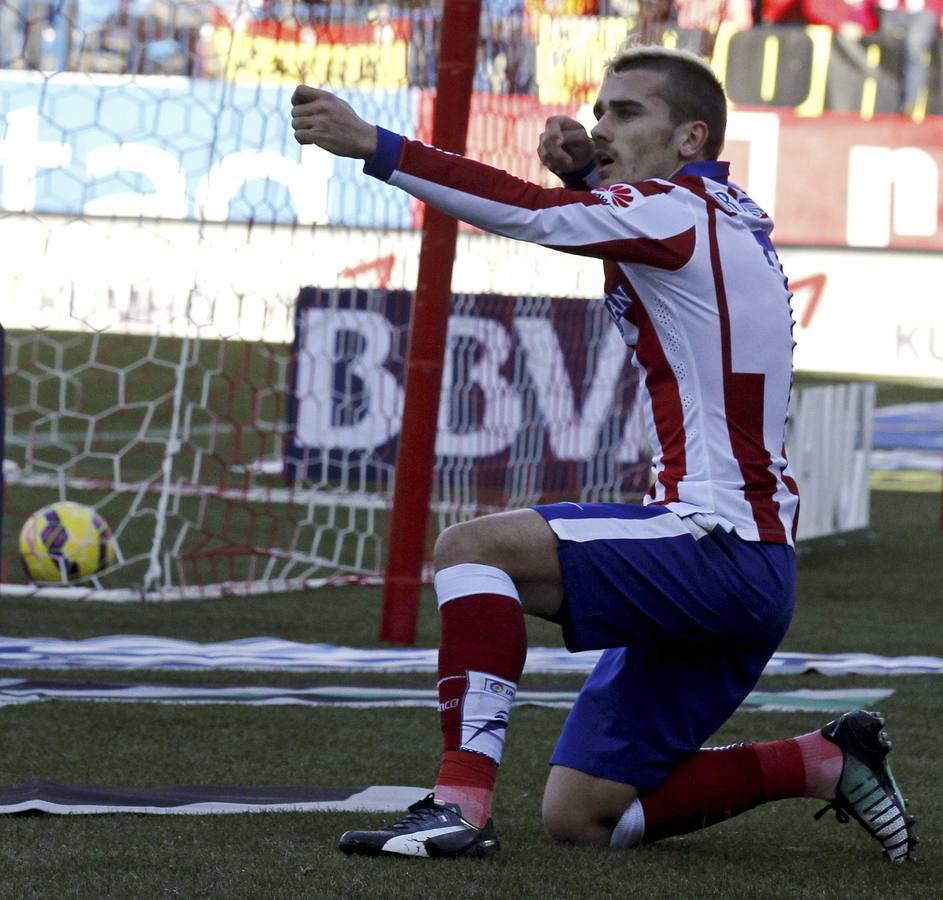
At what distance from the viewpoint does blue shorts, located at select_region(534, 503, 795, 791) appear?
274 cm

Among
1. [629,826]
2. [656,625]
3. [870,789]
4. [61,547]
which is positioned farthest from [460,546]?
[61,547]

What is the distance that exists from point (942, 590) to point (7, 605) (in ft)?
11.5

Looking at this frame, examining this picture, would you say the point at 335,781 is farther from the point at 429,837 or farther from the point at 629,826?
the point at 429,837

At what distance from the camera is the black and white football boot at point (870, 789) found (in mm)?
2922

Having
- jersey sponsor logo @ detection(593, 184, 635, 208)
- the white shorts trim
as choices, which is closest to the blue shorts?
the white shorts trim

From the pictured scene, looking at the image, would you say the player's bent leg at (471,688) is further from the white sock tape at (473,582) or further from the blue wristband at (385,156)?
the blue wristband at (385,156)

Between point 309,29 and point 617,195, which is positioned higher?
point 309,29

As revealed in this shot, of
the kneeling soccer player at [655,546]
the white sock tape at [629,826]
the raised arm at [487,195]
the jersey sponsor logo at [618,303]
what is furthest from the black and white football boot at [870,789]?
the raised arm at [487,195]

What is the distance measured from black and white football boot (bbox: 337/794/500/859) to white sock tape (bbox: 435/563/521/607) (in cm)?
30

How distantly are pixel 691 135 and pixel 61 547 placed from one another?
3965mm

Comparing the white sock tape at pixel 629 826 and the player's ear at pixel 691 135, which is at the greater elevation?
the player's ear at pixel 691 135

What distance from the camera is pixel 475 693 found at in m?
2.69

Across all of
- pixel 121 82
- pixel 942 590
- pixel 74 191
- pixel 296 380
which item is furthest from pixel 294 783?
pixel 74 191

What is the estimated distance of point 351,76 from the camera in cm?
750
